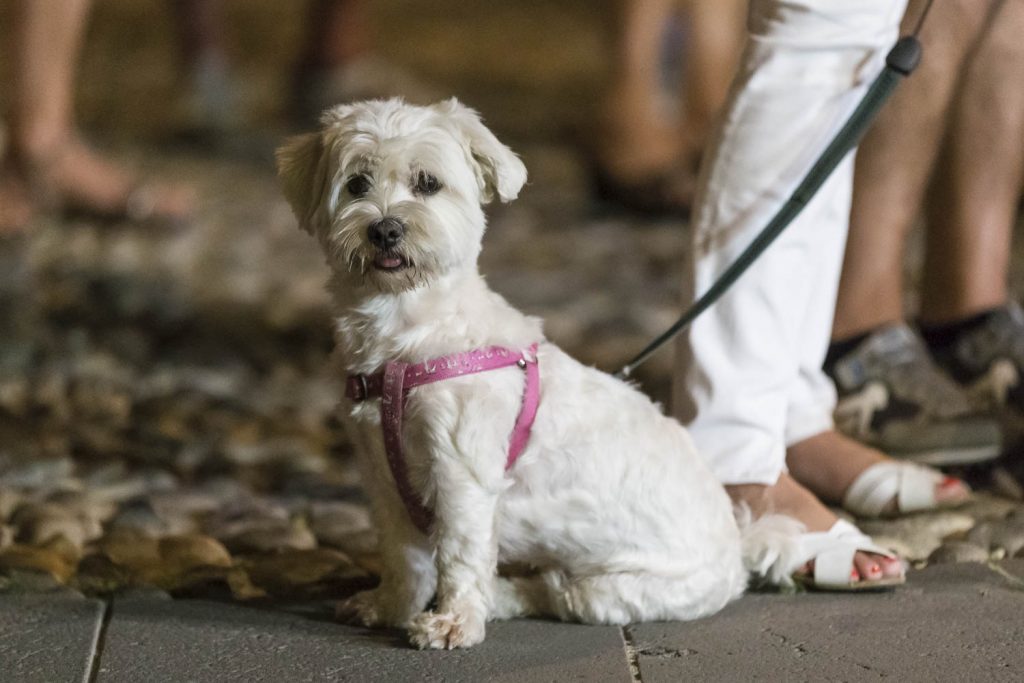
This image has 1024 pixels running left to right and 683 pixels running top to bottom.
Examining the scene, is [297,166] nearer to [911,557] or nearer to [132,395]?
[911,557]

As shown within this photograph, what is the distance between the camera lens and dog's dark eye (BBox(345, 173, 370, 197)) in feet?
8.13

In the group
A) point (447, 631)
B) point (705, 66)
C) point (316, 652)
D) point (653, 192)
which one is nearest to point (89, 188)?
point (653, 192)

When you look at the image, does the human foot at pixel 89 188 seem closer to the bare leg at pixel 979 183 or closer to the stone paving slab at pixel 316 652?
the stone paving slab at pixel 316 652

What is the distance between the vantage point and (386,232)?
240 cm

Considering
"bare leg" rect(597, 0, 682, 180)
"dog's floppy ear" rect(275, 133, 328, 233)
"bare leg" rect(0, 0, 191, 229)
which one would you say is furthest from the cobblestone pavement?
"dog's floppy ear" rect(275, 133, 328, 233)

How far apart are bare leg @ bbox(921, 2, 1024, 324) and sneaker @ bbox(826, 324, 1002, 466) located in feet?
0.80

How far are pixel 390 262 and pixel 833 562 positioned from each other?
3.71 ft

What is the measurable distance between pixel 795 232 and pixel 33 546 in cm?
187

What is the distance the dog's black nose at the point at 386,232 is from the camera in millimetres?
2404

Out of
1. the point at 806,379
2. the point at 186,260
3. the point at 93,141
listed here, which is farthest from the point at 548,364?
the point at 93,141

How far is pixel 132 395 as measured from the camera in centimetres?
448

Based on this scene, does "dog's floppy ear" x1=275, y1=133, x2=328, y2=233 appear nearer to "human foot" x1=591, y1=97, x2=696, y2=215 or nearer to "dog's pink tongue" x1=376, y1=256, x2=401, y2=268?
"dog's pink tongue" x1=376, y1=256, x2=401, y2=268

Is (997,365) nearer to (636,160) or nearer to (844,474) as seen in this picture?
(844,474)

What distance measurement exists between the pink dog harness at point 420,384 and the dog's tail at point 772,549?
0.59 m
